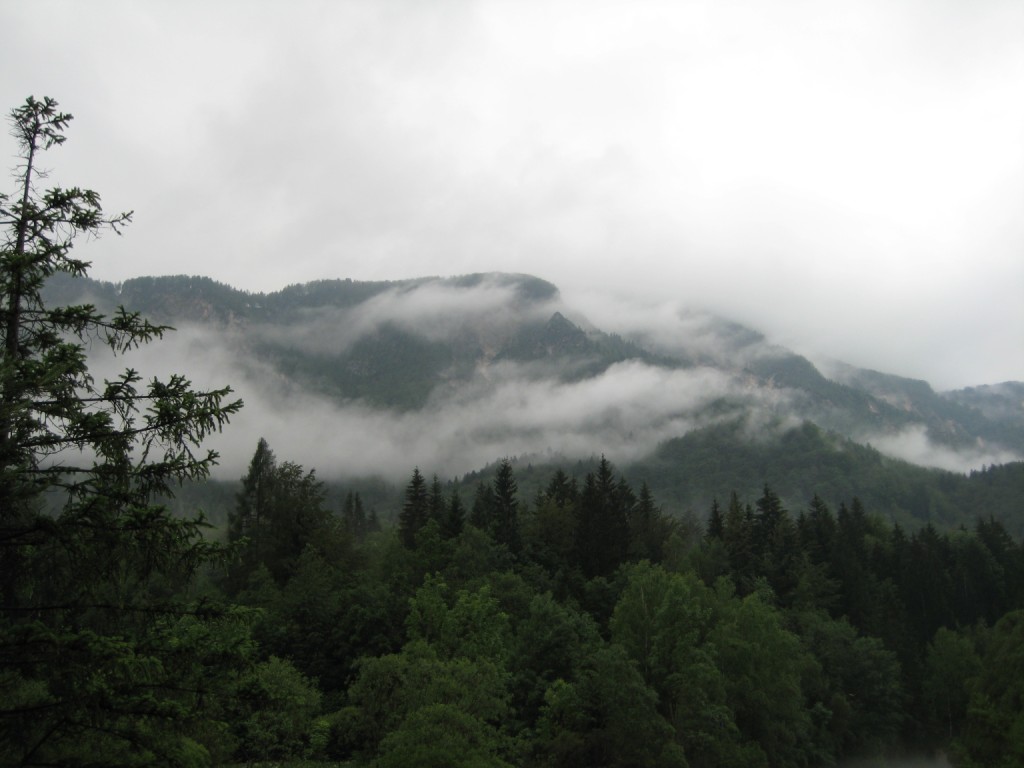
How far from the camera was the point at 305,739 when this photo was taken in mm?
35750

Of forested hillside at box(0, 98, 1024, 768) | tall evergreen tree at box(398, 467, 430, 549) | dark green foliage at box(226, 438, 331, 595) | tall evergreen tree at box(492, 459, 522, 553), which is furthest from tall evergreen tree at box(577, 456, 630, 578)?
dark green foliage at box(226, 438, 331, 595)

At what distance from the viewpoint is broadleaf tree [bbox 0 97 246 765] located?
9648mm

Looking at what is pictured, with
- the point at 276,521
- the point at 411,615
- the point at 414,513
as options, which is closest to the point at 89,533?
the point at 411,615

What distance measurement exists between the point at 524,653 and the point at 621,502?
38.6m

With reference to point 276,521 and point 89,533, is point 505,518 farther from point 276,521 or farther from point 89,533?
point 89,533

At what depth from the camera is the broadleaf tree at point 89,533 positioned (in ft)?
31.7

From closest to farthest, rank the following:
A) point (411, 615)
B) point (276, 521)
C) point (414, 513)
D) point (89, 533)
A: 1. point (89, 533)
2. point (411, 615)
3. point (276, 521)
4. point (414, 513)

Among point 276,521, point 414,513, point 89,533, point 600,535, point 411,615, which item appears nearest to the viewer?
point 89,533

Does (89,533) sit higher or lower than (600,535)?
higher

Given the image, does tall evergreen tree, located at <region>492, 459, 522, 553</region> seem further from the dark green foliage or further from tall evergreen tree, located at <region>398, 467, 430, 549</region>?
the dark green foliage

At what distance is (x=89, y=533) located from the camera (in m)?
10.5

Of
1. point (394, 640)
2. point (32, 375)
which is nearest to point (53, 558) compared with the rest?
point (32, 375)

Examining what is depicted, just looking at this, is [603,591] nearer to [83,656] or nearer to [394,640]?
[394,640]

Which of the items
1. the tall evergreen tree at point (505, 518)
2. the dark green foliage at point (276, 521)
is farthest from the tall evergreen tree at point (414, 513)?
the dark green foliage at point (276, 521)
